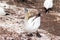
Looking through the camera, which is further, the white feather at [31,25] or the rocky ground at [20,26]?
the rocky ground at [20,26]

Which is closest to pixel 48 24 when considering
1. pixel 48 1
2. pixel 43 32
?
pixel 43 32

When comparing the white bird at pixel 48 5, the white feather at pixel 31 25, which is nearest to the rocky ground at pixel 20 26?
the white bird at pixel 48 5

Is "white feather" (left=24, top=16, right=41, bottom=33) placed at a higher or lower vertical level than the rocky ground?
higher

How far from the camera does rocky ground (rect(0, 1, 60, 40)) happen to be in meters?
10.3

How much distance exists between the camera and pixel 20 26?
Answer: 11758 millimetres

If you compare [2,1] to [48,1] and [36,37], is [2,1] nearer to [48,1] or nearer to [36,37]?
[48,1]

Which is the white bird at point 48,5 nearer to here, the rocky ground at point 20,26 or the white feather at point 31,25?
the rocky ground at point 20,26

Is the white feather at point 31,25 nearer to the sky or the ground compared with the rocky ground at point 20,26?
nearer to the sky

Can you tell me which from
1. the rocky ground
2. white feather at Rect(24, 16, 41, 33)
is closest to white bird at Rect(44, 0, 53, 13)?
the rocky ground

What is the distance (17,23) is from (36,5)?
5229 millimetres

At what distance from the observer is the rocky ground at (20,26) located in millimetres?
10289

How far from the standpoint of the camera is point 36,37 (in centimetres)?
1051

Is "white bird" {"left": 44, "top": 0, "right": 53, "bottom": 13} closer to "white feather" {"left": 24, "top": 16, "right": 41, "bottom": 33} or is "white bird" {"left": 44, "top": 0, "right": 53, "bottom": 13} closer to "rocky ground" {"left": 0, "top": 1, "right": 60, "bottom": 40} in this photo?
"rocky ground" {"left": 0, "top": 1, "right": 60, "bottom": 40}

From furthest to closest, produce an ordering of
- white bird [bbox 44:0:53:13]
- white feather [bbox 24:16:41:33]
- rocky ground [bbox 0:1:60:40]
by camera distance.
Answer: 1. white bird [bbox 44:0:53:13]
2. rocky ground [bbox 0:1:60:40]
3. white feather [bbox 24:16:41:33]
